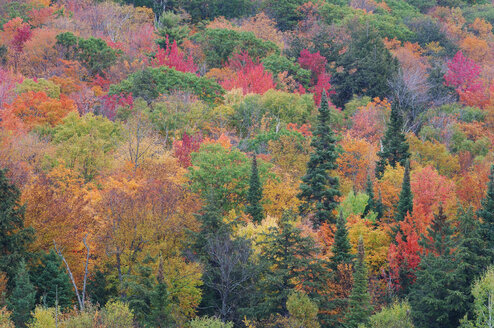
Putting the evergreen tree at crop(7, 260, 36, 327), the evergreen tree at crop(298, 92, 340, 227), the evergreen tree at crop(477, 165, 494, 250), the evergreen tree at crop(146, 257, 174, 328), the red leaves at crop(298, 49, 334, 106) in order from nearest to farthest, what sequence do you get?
the evergreen tree at crop(7, 260, 36, 327) < the evergreen tree at crop(146, 257, 174, 328) < the evergreen tree at crop(477, 165, 494, 250) < the evergreen tree at crop(298, 92, 340, 227) < the red leaves at crop(298, 49, 334, 106)

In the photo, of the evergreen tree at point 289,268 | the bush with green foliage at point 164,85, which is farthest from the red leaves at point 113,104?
the evergreen tree at point 289,268

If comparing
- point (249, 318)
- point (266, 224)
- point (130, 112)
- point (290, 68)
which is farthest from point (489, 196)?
point (290, 68)

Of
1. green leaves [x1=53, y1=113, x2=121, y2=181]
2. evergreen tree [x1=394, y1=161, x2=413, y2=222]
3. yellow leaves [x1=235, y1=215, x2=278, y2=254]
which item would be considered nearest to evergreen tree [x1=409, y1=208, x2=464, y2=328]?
evergreen tree [x1=394, y1=161, x2=413, y2=222]

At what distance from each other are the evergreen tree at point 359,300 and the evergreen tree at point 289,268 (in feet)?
5.53

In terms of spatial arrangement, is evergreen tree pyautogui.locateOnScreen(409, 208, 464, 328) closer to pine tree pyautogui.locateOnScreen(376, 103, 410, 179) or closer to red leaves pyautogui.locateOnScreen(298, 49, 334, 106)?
pine tree pyautogui.locateOnScreen(376, 103, 410, 179)

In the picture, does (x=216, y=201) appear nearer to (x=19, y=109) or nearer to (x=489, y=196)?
(x=489, y=196)

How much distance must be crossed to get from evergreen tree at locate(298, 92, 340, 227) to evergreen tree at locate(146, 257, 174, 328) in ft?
48.7

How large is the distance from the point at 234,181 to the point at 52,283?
15432 mm

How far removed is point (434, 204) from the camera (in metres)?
52.9

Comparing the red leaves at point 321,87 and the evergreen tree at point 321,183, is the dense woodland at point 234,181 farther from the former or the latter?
the red leaves at point 321,87

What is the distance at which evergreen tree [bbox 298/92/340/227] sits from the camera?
49.2 meters

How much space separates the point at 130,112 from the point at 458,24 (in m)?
72.2

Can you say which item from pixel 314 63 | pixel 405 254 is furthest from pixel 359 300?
pixel 314 63

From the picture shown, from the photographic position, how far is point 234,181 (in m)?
50.2
